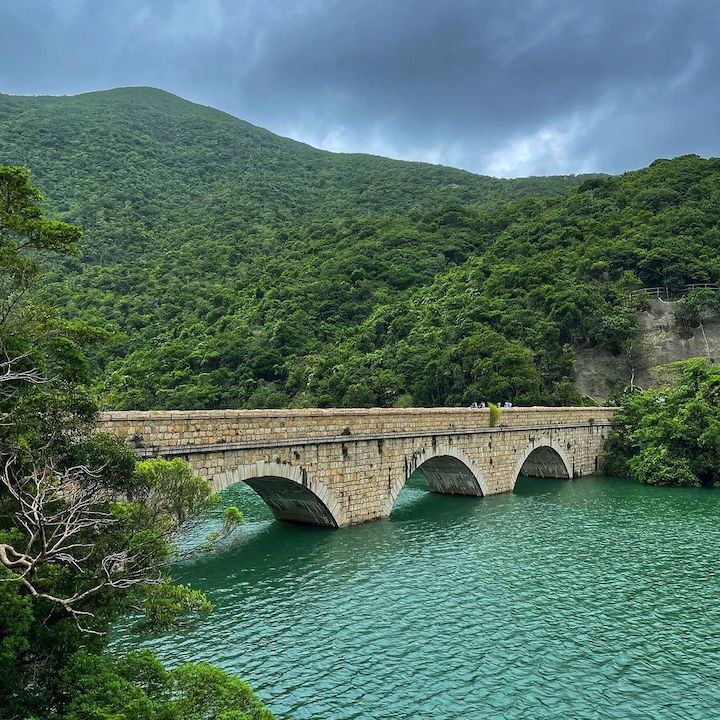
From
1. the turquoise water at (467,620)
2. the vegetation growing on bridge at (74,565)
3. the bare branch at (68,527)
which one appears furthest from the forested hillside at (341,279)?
the bare branch at (68,527)

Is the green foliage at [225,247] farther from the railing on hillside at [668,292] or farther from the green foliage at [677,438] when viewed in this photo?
the railing on hillside at [668,292]

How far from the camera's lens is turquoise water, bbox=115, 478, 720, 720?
1002 centimetres

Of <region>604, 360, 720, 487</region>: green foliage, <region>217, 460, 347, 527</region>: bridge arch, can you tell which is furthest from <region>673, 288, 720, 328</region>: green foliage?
<region>217, 460, 347, 527</region>: bridge arch

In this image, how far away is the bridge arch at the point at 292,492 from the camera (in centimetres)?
1786

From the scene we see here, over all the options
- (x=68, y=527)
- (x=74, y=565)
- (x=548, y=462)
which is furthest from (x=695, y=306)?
(x=68, y=527)

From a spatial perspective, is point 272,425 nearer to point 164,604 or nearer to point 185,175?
point 164,604

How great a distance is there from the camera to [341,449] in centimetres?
2053

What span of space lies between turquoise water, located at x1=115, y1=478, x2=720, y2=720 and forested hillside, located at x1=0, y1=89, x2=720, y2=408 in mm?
18524

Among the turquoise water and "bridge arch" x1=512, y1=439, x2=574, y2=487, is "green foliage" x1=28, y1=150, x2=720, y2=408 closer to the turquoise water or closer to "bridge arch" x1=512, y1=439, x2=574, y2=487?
"bridge arch" x1=512, y1=439, x2=574, y2=487

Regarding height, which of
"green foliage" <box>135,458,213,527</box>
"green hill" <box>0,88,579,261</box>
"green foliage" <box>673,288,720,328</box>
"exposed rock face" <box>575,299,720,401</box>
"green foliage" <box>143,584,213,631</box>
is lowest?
"green foliage" <box>143,584,213,631</box>

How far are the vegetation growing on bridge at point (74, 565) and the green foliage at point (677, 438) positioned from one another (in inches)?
1212

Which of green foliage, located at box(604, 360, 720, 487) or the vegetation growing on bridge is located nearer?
the vegetation growing on bridge

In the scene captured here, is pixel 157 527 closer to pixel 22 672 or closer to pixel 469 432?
pixel 22 672

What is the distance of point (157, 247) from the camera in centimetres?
8112
